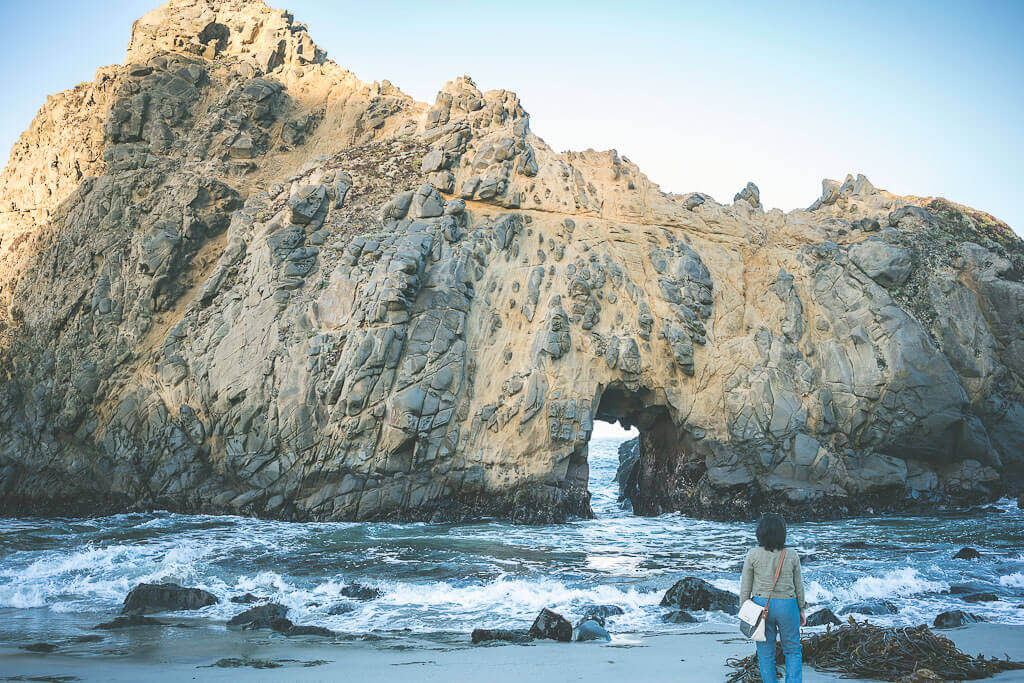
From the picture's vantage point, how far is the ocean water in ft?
34.4

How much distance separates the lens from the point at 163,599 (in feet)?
35.7

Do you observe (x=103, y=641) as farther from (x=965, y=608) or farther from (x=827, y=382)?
(x=827, y=382)

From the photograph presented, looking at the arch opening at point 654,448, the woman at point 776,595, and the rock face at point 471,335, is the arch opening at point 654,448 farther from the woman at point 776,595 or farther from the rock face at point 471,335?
the woman at point 776,595

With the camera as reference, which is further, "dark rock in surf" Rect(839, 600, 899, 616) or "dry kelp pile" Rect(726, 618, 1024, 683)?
"dark rock in surf" Rect(839, 600, 899, 616)

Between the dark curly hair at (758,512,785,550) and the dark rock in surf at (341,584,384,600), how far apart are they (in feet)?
25.6

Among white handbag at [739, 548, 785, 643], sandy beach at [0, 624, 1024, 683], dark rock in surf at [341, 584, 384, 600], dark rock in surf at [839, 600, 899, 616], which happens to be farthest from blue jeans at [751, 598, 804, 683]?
dark rock in surf at [341, 584, 384, 600]

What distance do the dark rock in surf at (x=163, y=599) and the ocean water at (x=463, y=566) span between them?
1.11ft

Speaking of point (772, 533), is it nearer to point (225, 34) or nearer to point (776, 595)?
point (776, 595)

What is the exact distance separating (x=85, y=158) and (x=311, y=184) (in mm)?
10442

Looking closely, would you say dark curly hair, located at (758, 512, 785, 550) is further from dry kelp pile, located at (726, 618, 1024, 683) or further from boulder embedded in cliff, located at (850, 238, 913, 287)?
boulder embedded in cliff, located at (850, 238, 913, 287)

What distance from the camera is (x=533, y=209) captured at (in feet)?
84.9

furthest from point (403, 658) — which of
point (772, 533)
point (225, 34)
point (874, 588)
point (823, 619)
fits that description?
point (225, 34)

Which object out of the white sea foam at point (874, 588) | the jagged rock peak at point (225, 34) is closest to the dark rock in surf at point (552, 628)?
the white sea foam at point (874, 588)

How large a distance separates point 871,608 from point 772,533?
570 cm
